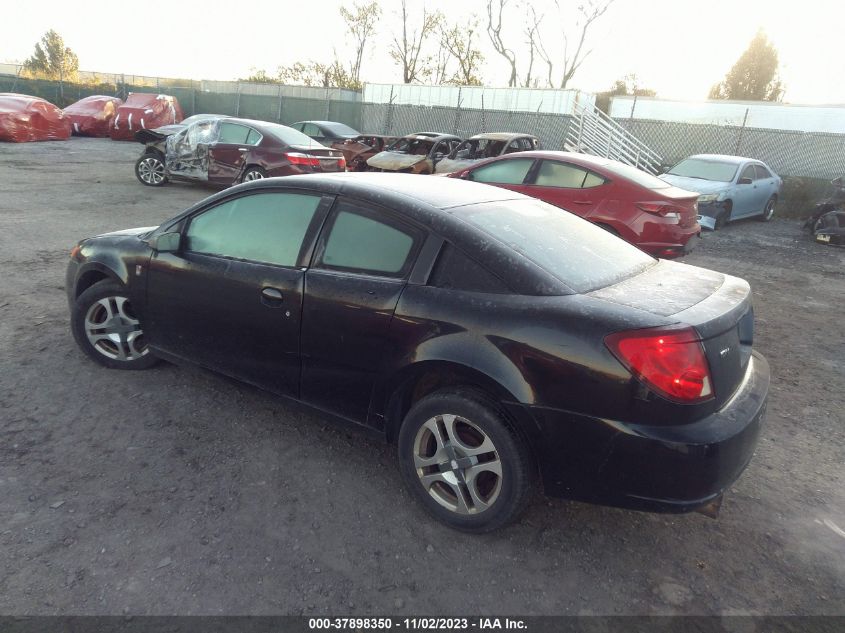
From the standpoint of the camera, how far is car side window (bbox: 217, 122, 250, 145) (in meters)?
11.9

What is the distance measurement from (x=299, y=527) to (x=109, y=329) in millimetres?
2279

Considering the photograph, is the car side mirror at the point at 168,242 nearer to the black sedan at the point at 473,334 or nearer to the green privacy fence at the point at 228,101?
the black sedan at the point at 473,334

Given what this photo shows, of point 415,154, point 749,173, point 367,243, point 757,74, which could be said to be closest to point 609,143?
point 749,173

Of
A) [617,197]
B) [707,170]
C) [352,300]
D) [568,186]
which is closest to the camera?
[352,300]

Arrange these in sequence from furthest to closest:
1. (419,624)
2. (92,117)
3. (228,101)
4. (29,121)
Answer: (228,101) < (92,117) < (29,121) < (419,624)

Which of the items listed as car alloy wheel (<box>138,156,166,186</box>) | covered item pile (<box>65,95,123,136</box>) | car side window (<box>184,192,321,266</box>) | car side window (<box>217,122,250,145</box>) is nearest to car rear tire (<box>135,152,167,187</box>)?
car alloy wheel (<box>138,156,166,186</box>)

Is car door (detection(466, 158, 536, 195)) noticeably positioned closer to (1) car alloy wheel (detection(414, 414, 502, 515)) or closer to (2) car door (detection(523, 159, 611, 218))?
(2) car door (detection(523, 159, 611, 218))

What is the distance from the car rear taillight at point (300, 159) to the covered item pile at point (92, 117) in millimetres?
17948

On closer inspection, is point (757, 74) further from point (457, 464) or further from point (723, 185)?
point (457, 464)

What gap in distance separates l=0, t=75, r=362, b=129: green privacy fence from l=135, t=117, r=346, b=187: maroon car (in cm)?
1772

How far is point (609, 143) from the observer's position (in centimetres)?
2133

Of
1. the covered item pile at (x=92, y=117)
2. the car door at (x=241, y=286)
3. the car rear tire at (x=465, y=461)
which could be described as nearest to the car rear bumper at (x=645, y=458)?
the car rear tire at (x=465, y=461)

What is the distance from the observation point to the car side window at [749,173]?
12.8 meters

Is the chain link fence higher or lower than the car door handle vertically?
higher
